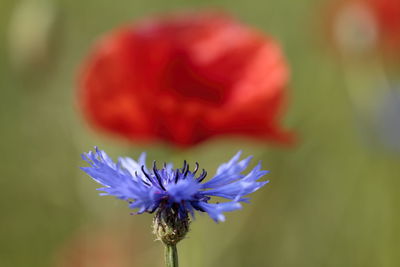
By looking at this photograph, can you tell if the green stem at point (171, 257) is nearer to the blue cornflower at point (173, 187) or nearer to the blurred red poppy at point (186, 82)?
the blue cornflower at point (173, 187)

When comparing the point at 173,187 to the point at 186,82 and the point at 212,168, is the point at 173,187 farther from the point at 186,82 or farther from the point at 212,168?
the point at 212,168

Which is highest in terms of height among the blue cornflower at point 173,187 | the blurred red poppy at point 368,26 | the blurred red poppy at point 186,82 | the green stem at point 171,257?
the blurred red poppy at point 368,26

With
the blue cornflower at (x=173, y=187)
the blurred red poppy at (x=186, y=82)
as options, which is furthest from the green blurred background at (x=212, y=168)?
the blue cornflower at (x=173, y=187)

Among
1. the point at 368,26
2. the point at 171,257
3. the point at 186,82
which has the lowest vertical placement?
the point at 171,257

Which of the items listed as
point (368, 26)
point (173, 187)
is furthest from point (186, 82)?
point (173, 187)

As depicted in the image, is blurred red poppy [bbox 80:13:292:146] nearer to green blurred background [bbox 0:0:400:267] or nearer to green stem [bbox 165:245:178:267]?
green blurred background [bbox 0:0:400:267]

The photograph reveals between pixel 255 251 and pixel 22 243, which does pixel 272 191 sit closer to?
pixel 255 251

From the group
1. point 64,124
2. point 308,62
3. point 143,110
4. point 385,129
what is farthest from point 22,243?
point 308,62
